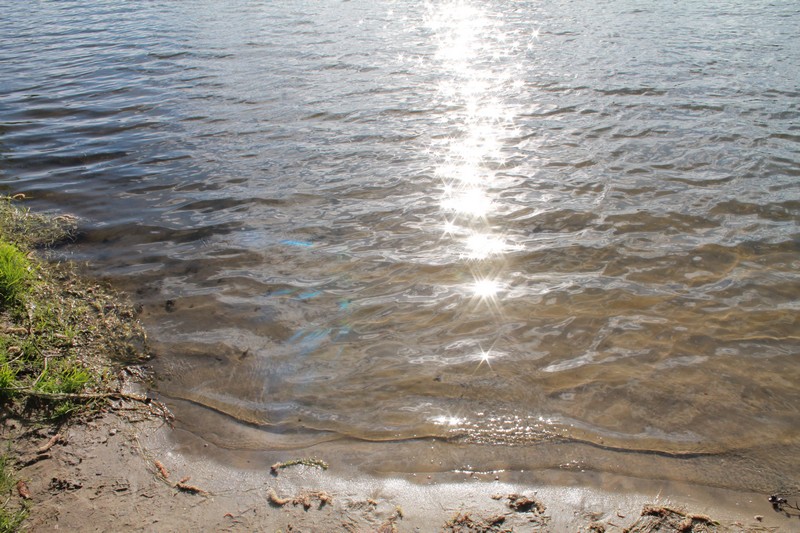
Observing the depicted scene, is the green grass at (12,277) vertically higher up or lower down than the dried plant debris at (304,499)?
higher up

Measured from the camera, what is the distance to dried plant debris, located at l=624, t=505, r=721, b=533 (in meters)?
2.71

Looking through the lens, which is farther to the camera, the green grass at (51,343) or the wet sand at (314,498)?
the green grass at (51,343)

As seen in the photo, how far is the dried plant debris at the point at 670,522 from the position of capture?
2715mm

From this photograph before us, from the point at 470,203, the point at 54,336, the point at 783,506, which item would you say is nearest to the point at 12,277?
the point at 54,336

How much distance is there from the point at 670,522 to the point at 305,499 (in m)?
1.81

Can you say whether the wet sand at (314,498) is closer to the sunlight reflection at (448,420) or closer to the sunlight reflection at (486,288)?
the sunlight reflection at (448,420)

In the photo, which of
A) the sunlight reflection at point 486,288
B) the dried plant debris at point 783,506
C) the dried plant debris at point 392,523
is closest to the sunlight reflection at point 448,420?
the dried plant debris at point 392,523

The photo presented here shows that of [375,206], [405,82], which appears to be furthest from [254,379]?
[405,82]

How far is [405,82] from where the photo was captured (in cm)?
1039

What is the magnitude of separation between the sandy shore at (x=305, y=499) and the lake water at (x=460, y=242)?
18 cm

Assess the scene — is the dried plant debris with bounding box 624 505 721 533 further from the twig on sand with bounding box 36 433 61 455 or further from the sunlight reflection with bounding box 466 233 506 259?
the twig on sand with bounding box 36 433 61 455

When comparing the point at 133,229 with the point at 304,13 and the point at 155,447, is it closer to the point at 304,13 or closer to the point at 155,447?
the point at 155,447

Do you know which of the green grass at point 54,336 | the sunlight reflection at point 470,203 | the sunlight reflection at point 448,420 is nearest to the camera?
the green grass at point 54,336

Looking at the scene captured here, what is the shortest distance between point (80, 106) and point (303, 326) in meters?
7.75
